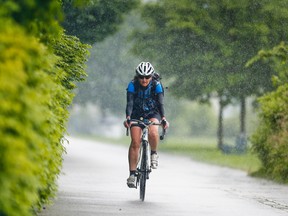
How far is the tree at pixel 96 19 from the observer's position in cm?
2555

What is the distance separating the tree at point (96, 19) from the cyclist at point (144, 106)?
12.2 metres

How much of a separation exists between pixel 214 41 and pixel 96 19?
45.3ft

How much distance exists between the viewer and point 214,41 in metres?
39.6

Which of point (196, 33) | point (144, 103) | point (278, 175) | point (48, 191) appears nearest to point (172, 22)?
point (196, 33)

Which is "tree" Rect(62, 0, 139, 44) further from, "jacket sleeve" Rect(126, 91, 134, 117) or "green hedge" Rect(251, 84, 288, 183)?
"jacket sleeve" Rect(126, 91, 134, 117)

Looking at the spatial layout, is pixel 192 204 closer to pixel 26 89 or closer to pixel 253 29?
pixel 26 89

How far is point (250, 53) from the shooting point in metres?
39.7

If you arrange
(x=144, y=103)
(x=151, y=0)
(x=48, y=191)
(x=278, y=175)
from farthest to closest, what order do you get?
(x=151, y=0), (x=278, y=175), (x=144, y=103), (x=48, y=191)

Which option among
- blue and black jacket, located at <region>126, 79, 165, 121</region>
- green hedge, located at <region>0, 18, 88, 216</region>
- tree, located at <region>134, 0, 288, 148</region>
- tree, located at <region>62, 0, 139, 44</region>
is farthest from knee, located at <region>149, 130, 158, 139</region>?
Result: tree, located at <region>134, 0, 288, 148</region>

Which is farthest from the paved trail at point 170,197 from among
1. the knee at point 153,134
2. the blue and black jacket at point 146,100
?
the blue and black jacket at point 146,100

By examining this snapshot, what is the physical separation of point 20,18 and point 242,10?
33.3m

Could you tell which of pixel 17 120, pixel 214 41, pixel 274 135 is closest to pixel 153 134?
pixel 274 135

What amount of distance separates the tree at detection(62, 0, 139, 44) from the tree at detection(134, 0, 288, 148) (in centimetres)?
1252

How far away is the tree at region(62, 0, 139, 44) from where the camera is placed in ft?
83.8
